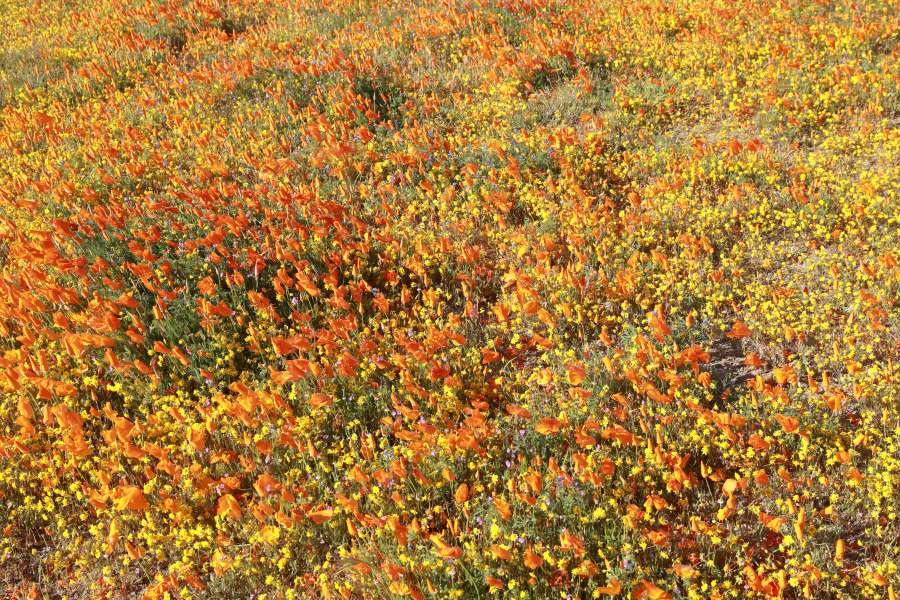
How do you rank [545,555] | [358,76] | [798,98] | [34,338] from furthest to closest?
[358,76] < [798,98] < [34,338] < [545,555]

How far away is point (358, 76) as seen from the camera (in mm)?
8422

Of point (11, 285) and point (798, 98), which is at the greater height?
point (798, 98)

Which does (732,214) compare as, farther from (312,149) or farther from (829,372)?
(312,149)

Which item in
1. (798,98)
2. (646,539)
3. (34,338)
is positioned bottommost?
(646,539)

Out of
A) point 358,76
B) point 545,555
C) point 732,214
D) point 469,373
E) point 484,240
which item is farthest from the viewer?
point 358,76

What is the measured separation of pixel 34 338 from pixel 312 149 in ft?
11.3

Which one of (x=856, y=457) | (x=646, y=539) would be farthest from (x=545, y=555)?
(x=856, y=457)

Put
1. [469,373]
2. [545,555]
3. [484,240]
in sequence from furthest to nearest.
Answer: [484,240] < [469,373] < [545,555]

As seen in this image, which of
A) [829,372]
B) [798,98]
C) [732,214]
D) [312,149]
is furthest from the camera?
[312,149]

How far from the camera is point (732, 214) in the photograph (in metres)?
5.54

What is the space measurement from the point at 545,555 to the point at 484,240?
333 centimetres

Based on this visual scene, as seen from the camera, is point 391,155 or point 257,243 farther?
point 391,155

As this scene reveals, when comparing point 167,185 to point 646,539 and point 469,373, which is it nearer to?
point 469,373

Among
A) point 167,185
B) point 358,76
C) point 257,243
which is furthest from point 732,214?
point 167,185
